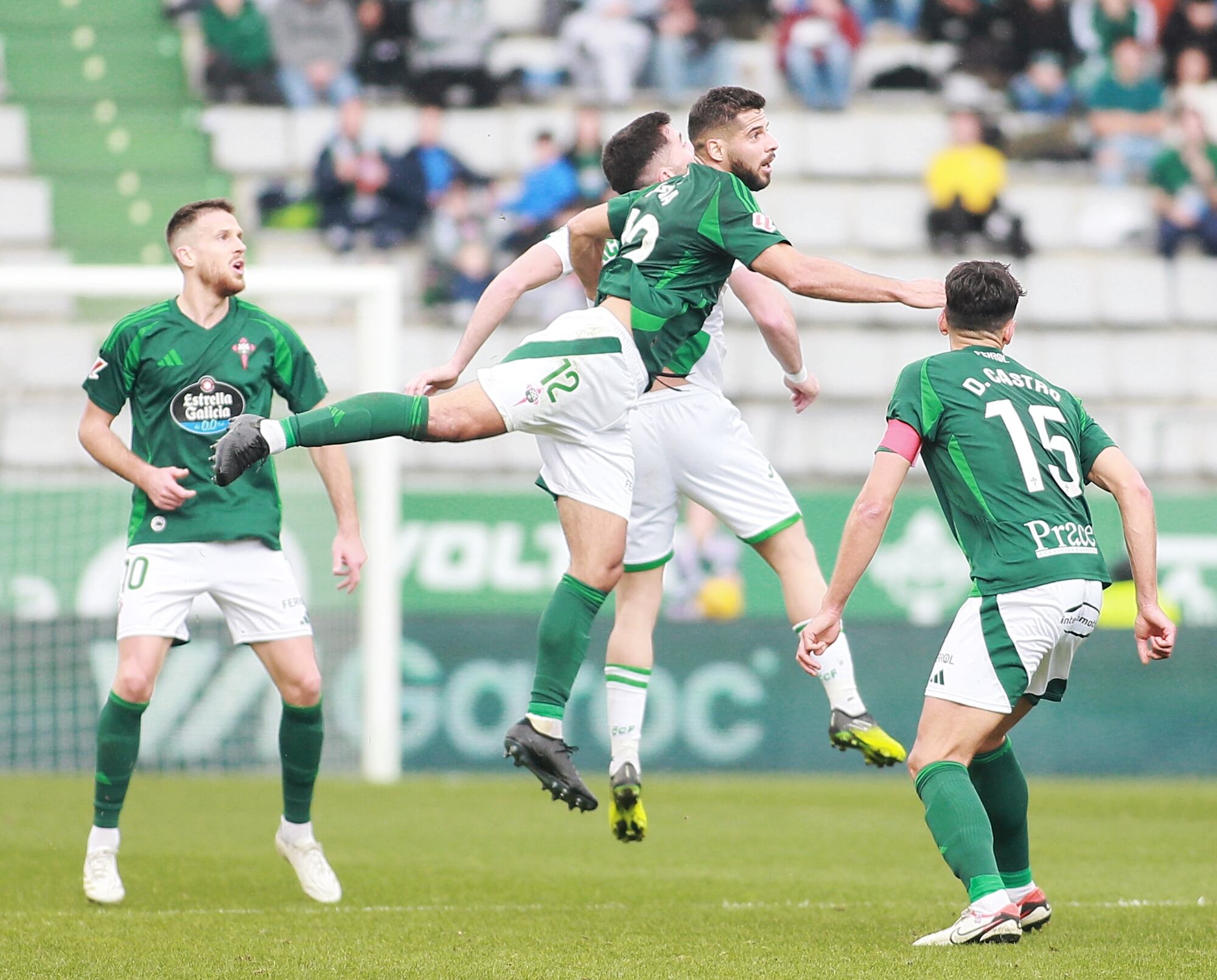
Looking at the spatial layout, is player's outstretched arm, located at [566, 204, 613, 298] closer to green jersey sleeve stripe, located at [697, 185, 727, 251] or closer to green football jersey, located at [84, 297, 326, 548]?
green jersey sleeve stripe, located at [697, 185, 727, 251]

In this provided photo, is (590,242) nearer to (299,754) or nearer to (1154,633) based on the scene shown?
(299,754)

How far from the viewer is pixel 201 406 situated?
268 inches

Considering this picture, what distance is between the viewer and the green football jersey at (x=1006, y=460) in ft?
18.0

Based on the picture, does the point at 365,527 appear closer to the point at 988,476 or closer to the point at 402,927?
the point at 402,927

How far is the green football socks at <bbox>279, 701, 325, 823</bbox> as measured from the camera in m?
6.96

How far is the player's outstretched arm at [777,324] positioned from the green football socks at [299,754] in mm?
2205

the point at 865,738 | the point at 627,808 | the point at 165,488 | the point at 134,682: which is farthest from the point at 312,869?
the point at 865,738

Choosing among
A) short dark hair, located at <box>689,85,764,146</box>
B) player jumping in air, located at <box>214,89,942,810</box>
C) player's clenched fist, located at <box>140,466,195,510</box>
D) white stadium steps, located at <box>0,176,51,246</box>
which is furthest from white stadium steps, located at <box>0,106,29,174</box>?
short dark hair, located at <box>689,85,764,146</box>

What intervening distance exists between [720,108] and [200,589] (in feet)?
8.61

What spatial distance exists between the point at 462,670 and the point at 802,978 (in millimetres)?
7808

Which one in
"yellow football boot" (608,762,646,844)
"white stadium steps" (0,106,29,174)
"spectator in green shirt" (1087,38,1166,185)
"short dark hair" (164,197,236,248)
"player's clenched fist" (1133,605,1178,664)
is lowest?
"yellow football boot" (608,762,646,844)

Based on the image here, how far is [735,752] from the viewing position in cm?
1278

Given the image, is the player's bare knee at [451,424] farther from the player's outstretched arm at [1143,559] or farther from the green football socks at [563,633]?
the player's outstretched arm at [1143,559]

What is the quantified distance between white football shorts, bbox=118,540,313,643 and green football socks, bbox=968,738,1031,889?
2609 mm
